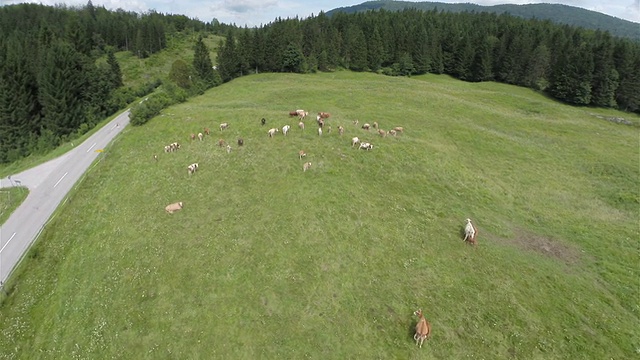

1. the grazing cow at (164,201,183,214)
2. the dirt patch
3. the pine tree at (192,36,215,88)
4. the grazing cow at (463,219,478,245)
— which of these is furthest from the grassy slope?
the dirt patch

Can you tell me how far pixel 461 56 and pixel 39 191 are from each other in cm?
10675

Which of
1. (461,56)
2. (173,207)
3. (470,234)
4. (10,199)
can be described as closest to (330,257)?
(470,234)

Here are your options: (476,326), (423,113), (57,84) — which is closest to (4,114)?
(57,84)

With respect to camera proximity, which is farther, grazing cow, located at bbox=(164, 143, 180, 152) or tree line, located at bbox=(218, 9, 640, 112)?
tree line, located at bbox=(218, 9, 640, 112)

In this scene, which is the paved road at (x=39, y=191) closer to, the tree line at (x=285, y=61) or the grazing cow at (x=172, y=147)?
the tree line at (x=285, y=61)

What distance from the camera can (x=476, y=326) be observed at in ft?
59.5

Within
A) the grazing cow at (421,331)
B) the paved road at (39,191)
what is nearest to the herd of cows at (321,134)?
the grazing cow at (421,331)

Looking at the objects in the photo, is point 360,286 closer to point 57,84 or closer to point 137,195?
point 137,195

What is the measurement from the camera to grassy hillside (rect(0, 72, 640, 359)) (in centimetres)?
1809

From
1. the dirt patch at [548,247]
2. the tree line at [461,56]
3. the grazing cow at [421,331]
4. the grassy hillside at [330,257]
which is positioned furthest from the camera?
the tree line at [461,56]

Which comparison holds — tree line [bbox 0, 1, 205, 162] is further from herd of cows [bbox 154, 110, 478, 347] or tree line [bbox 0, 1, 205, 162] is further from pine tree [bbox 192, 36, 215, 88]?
herd of cows [bbox 154, 110, 478, 347]

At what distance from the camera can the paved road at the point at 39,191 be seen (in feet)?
89.7

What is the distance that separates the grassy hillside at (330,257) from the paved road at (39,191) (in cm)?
193

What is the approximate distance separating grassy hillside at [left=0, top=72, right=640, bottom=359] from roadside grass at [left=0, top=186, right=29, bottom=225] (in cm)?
641
